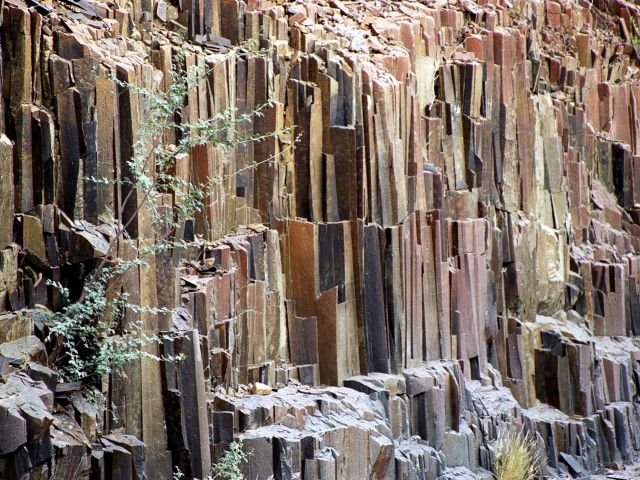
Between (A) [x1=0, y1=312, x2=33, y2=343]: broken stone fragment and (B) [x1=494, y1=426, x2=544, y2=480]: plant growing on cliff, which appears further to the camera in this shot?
(B) [x1=494, y1=426, x2=544, y2=480]: plant growing on cliff

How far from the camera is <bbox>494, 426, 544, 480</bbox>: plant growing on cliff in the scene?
11703 mm

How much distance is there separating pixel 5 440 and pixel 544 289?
8712mm

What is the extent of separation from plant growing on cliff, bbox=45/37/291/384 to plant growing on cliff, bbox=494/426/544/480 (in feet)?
14.4

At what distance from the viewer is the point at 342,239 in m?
10.6

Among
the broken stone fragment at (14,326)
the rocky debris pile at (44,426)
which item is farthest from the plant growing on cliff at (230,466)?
the broken stone fragment at (14,326)

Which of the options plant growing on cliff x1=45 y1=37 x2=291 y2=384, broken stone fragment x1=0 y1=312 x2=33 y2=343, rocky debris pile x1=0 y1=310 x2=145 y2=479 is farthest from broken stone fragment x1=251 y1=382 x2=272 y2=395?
broken stone fragment x1=0 y1=312 x2=33 y2=343

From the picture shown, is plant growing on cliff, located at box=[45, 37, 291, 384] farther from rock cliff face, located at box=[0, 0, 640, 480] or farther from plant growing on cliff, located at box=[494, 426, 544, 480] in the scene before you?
plant growing on cliff, located at box=[494, 426, 544, 480]

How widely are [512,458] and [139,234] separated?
206 inches

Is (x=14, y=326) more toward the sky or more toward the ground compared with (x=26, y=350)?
more toward the sky

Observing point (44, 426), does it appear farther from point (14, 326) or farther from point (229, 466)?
point (229, 466)

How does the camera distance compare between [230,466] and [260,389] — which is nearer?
[230,466]

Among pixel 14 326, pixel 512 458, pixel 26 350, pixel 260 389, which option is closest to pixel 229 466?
pixel 260 389

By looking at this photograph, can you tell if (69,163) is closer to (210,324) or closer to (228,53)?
(210,324)

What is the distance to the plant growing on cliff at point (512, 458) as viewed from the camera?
11703mm
